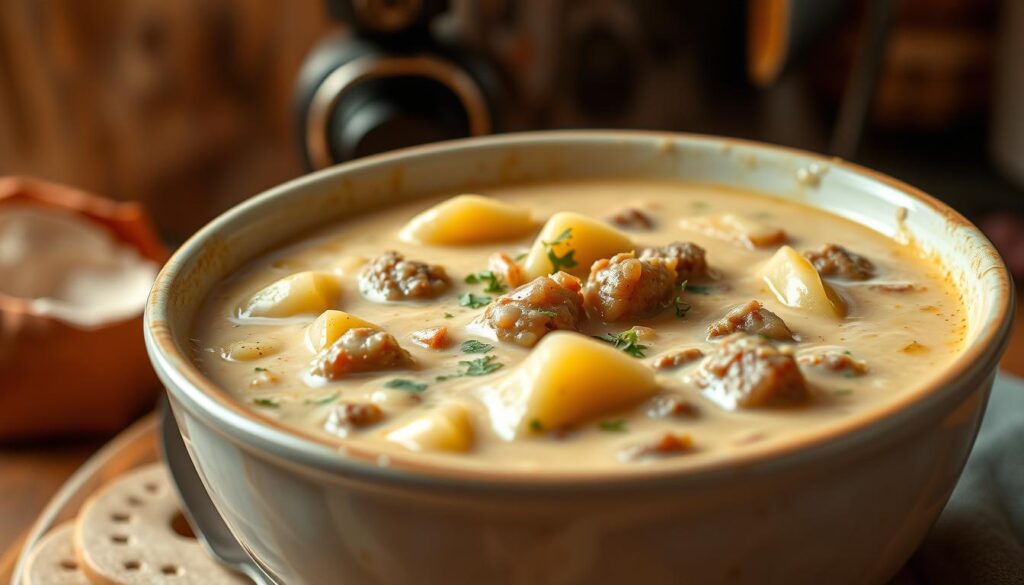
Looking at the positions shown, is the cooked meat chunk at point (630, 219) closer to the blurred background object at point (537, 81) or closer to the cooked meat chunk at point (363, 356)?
the cooked meat chunk at point (363, 356)

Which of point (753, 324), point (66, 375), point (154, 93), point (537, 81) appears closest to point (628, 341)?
point (753, 324)

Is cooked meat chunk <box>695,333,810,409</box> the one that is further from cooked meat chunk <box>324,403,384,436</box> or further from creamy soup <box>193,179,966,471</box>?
cooked meat chunk <box>324,403,384,436</box>

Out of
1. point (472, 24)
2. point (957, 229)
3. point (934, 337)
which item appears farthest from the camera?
point (472, 24)

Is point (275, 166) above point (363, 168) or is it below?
below

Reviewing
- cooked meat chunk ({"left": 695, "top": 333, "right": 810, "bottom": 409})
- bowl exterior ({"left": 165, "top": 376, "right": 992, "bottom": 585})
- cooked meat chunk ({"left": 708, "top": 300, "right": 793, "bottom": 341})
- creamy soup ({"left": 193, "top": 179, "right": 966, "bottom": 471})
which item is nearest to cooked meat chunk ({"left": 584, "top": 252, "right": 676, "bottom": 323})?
creamy soup ({"left": 193, "top": 179, "right": 966, "bottom": 471})

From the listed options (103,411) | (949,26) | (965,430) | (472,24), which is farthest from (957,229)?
(949,26)

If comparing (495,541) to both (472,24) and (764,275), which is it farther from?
(472,24)

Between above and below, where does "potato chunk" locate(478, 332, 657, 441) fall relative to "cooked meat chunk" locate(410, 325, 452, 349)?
above
